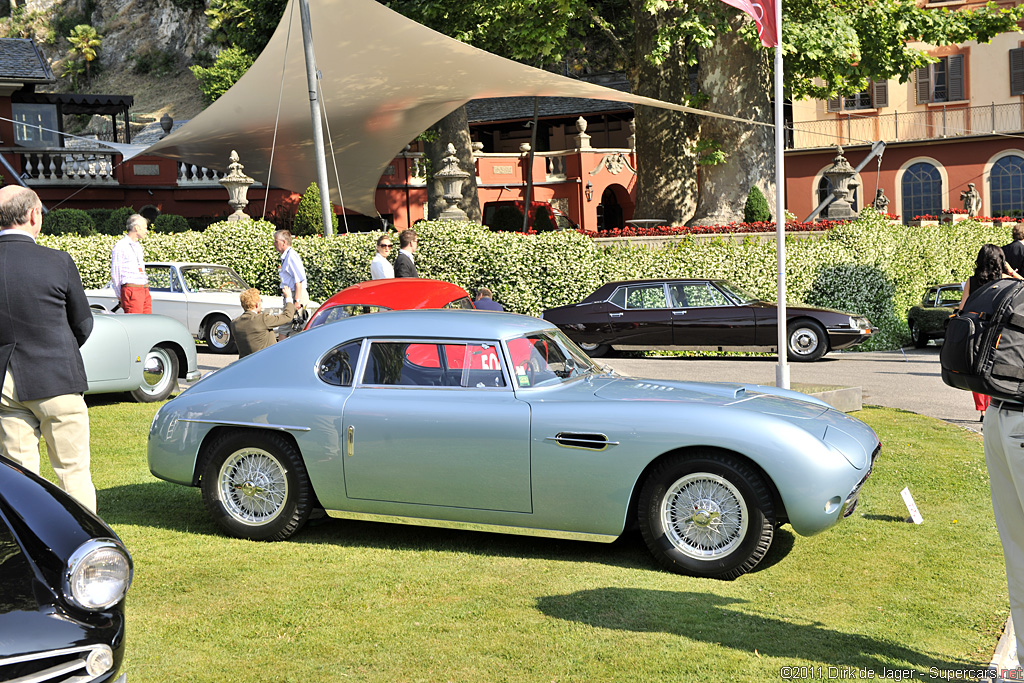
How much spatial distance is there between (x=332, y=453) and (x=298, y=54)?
13767 millimetres

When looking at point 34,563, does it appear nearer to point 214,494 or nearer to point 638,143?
point 214,494

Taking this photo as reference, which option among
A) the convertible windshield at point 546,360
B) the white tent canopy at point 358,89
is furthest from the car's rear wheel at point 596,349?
the convertible windshield at point 546,360

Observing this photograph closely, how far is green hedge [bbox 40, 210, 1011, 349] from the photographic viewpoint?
60.3 ft

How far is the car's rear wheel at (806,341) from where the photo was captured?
16.2 metres

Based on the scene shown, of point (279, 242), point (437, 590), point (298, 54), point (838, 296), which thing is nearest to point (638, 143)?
point (838, 296)

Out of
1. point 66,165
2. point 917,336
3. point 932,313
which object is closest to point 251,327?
point 932,313

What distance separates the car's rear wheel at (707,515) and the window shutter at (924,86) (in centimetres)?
3808

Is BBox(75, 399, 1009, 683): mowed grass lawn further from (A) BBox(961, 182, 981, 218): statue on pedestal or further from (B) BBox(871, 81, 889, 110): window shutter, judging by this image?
(B) BBox(871, 81, 889, 110): window shutter

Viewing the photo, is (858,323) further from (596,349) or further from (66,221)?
(66,221)

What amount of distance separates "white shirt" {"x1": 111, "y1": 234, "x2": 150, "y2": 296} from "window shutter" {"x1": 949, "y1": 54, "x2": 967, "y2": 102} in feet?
116

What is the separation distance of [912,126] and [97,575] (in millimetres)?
40586

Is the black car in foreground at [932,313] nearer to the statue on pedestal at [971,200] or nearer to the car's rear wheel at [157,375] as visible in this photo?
the car's rear wheel at [157,375]

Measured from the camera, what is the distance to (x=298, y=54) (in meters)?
17.8

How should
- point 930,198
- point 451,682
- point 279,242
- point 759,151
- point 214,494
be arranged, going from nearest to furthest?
1. point 451,682
2. point 214,494
3. point 279,242
4. point 759,151
5. point 930,198
